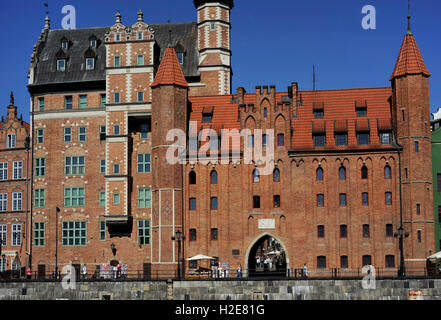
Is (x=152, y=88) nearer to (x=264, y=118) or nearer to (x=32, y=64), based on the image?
(x=264, y=118)

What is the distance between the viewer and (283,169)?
65.4 m

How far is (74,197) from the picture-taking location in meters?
72.1

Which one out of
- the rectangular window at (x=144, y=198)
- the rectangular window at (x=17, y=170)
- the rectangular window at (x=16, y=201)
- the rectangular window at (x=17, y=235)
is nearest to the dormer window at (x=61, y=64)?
the rectangular window at (x=17, y=170)

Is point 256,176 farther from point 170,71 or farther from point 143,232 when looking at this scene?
point 143,232

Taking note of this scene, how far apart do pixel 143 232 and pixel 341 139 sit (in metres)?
19.7

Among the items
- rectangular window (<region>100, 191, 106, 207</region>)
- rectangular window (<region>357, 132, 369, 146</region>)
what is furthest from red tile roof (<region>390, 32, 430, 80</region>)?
rectangular window (<region>100, 191, 106, 207</region>)

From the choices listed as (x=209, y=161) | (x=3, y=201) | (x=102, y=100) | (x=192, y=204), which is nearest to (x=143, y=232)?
(x=192, y=204)

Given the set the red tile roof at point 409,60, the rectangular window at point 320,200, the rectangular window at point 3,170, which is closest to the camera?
the red tile roof at point 409,60

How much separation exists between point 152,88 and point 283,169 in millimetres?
13462

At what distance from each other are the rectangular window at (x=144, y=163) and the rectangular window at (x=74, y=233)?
24.3ft

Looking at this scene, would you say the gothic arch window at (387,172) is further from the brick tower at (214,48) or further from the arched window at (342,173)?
the brick tower at (214,48)

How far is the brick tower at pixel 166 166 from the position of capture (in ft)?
211
